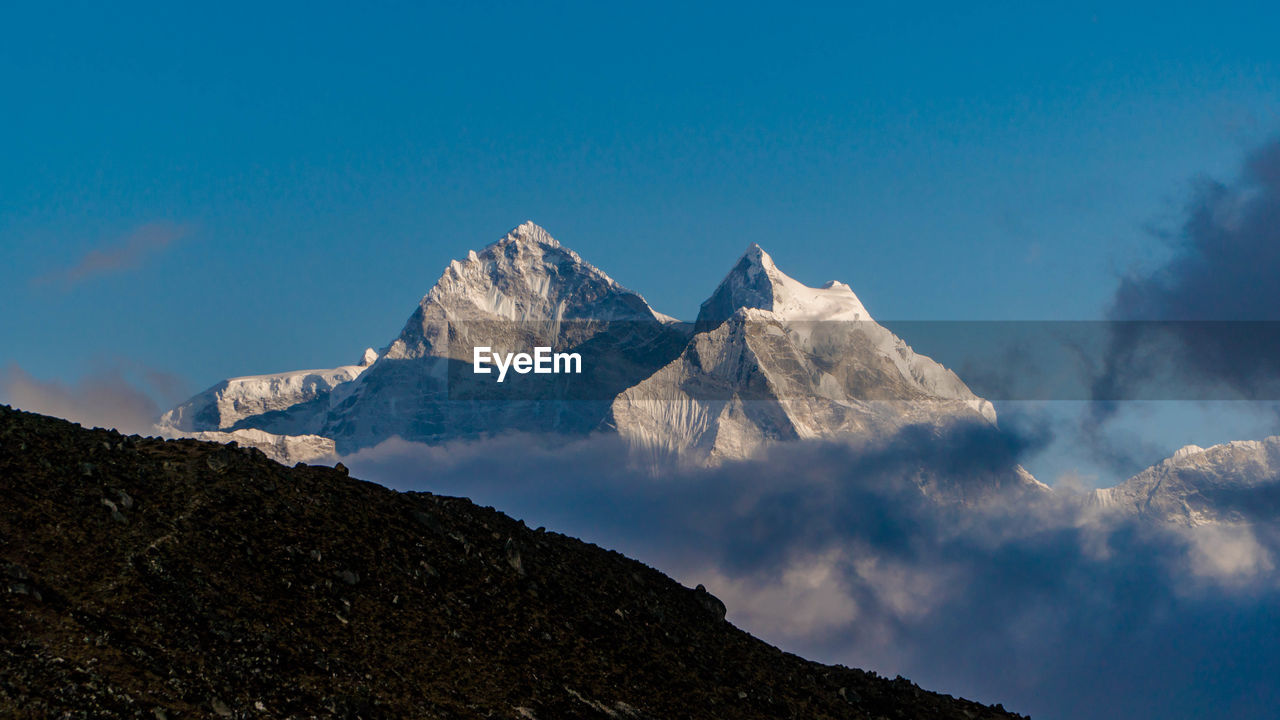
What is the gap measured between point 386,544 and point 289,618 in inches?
529

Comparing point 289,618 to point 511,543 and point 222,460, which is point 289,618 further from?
point 511,543

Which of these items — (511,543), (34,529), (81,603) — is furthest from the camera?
(511,543)

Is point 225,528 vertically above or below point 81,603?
above

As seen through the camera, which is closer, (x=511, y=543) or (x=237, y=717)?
(x=237, y=717)

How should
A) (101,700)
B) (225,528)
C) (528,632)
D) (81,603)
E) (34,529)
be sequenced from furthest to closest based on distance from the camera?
1. (528,632)
2. (225,528)
3. (34,529)
4. (81,603)
5. (101,700)

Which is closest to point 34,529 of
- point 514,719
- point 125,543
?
point 125,543

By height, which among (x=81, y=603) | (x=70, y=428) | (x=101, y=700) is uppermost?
(x=70, y=428)

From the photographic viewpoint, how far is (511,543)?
87375 mm

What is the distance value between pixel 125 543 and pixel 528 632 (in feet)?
80.4

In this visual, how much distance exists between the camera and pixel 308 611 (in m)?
67.6

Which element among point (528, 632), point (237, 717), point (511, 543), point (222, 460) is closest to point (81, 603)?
point (237, 717)

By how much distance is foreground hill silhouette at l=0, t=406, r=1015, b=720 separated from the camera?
56.5 meters

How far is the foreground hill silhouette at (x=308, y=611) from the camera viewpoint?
56.5 metres

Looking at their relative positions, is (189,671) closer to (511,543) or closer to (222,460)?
(222,460)
